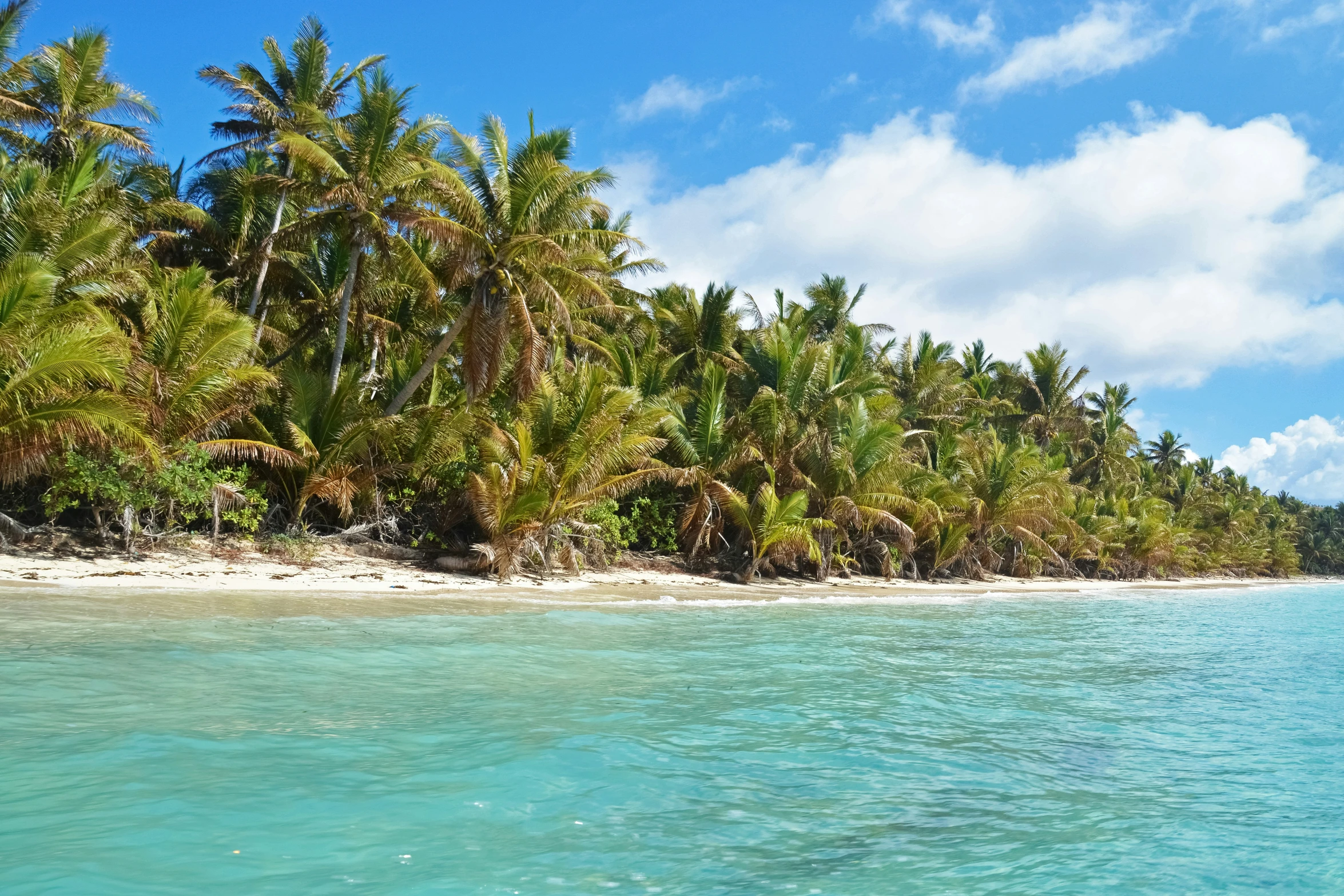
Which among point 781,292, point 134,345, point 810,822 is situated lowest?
point 810,822

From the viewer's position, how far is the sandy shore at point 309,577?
475 inches

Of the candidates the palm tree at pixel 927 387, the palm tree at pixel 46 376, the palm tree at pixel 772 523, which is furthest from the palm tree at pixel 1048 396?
the palm tree at pixel 46 376

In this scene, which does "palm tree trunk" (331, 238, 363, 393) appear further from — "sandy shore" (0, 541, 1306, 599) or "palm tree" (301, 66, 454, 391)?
"sandy shore" (0, 541, 1306, 599)

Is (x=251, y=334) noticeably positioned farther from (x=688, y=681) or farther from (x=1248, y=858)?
(x=1248, y=858)

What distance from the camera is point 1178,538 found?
44031 mm

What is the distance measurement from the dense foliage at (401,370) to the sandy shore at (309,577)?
2.29 ft

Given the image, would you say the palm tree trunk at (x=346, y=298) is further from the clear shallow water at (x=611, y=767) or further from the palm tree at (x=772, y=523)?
the palm tree at (x=772, y=523)

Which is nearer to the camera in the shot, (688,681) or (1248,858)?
(1248,858)

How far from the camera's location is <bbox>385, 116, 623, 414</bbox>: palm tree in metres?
17.7

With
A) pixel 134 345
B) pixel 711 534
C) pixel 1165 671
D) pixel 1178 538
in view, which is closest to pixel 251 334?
pixel 134 345

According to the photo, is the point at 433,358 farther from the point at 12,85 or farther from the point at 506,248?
the point at 12,85

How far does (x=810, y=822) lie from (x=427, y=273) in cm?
1604

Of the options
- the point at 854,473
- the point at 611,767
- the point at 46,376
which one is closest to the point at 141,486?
the point at 46,376

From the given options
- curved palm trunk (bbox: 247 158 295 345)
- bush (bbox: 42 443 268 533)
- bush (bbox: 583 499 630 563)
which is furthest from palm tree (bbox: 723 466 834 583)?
curved palm trunk (bbox: 247 158 295 345)
